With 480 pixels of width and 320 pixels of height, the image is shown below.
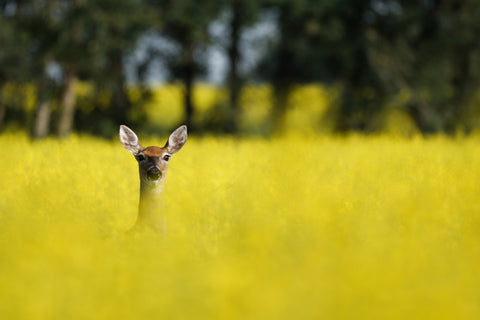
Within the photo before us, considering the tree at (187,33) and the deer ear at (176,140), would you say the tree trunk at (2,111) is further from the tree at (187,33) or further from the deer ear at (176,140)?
the deer ear at (176,140)

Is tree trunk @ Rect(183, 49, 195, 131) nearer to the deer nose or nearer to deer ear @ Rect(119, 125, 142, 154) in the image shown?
deer ear @ Rect(119, 125, 142, 154)

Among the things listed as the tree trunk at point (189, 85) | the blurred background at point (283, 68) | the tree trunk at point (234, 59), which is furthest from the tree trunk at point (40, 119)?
the tree trunk at point (234, 59)

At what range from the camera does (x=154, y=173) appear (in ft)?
14.9

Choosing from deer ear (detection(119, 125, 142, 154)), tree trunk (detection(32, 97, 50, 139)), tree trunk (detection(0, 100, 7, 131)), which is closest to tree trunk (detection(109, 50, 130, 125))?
tree trunk (detection(32, 97, 50, 139))

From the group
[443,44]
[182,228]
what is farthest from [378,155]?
[443,44]

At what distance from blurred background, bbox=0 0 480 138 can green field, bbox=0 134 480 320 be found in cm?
1523

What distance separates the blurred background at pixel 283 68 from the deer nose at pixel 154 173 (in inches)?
628

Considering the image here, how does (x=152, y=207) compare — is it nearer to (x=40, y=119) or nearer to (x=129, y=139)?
(x=129, y=139)

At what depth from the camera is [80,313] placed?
245 cm

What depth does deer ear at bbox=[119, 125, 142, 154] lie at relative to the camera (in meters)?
4.66

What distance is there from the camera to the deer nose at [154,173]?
4.53 m

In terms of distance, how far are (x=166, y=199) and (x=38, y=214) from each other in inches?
61.7

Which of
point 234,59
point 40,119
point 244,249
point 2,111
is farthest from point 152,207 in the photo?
point 234,59

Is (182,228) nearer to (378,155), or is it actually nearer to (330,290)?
(330,290)
